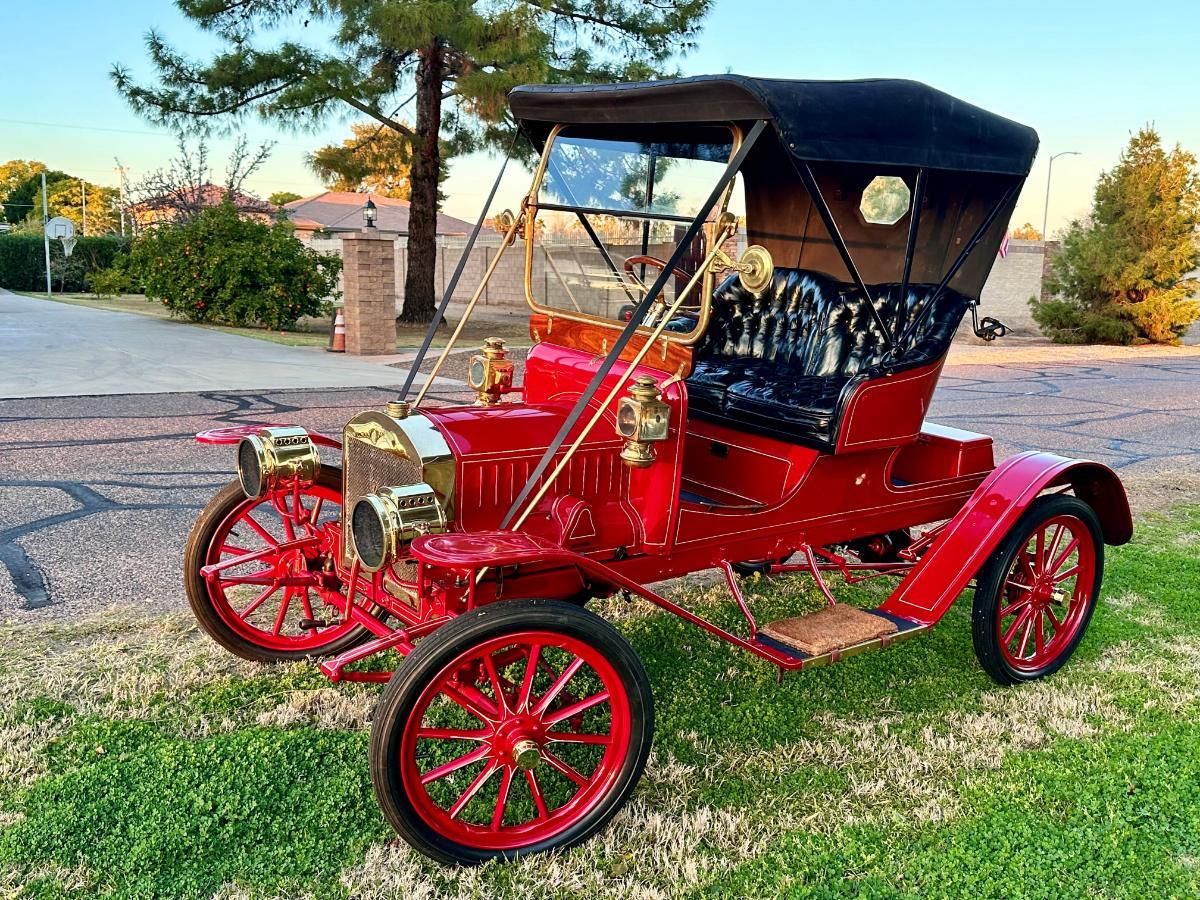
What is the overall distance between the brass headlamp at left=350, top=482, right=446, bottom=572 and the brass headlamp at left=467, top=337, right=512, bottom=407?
1163mm

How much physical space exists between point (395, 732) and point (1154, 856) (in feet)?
6.75

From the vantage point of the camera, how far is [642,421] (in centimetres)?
277

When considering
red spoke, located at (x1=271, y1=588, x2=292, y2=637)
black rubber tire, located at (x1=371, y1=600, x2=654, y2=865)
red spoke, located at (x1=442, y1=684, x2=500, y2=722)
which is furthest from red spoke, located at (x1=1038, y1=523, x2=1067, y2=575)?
red spoke, located at (x1=271, y1=588, x2=292, y2=637)

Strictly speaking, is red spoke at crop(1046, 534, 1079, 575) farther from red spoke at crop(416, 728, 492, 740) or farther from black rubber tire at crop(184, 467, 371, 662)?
black rubber tire at crop(184, 467, 371, 662)

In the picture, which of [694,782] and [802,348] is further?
[802,348]

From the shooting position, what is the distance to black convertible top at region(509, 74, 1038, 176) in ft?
8.99

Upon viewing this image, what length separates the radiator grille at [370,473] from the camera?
2.76 meters

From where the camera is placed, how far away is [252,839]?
2.51 m

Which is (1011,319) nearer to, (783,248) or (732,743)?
(783,248)

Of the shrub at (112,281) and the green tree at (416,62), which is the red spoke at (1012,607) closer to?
the green tree at (416,62)

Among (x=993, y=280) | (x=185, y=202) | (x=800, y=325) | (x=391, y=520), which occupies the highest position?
(x=185, y=202)

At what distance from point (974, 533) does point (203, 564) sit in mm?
2698

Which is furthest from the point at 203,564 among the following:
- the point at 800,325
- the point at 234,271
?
the point at 234,271

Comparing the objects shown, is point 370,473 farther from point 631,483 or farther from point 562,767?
point 562,767
